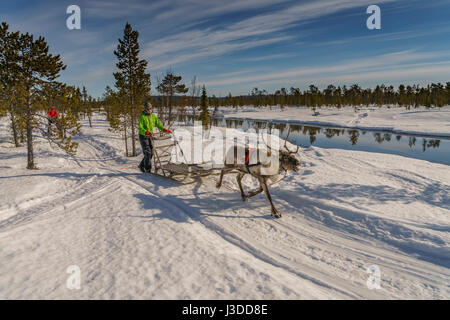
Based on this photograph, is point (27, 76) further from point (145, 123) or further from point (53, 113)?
point (145, 123)

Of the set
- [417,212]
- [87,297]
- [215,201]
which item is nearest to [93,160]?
[215,201]

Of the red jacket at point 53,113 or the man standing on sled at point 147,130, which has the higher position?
the red jacket at point 53,113

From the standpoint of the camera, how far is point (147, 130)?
806 centimetres

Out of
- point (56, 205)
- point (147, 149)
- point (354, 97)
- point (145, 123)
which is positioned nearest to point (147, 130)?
point (145, 123)

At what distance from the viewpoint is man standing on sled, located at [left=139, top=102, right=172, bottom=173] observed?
7953 mm

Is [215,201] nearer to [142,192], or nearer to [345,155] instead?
[142,192]

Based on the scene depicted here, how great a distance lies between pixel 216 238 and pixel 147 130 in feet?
16.0

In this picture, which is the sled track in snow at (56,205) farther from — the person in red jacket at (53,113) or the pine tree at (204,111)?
the pine tree at (204,111)

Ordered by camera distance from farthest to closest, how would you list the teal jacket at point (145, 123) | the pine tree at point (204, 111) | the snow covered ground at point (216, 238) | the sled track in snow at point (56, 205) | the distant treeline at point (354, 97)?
the distant treeline at point (354, 97) < the pine tree at point (204, 111) < the teal jacket at point (145, 123) < the sled track in snow at point (56, 205) < the snow covered ground at point (216, 238)

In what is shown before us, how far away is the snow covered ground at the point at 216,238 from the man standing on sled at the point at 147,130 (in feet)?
2.29

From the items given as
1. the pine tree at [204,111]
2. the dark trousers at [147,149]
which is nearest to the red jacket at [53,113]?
the dark trousers at [147,149]

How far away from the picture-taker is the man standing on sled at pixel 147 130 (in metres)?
7.95

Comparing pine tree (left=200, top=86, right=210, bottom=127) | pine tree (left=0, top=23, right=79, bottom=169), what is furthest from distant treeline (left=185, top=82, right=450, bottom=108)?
pine tree (left=0, top=23, right=79, bottom=169)

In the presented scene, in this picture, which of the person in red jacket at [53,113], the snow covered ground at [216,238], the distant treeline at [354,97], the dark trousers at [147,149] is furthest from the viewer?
the distant treeline at [354,97]
